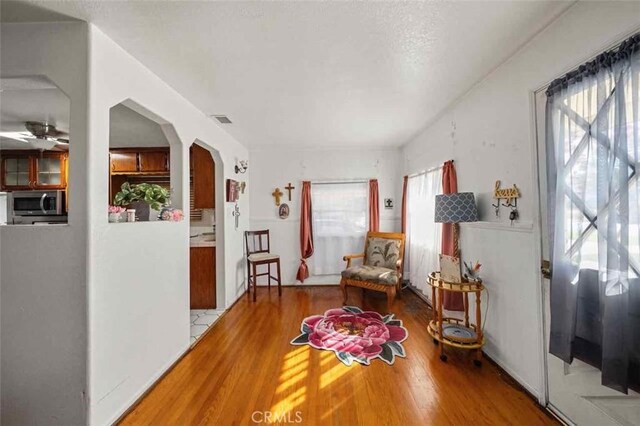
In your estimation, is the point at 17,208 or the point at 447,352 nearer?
the point at 447,352

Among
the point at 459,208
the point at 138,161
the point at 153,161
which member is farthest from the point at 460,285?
the point at 138,161

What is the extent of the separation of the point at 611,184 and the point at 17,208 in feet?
16.8

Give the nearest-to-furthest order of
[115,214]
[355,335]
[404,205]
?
[115,214] → [355,335] → [404,205]

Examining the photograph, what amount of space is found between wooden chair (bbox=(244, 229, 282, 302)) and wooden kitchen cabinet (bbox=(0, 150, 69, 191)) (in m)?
2.69

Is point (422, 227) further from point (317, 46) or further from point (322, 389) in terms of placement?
point (317, 46)

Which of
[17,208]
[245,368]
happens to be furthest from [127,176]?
[245,368]

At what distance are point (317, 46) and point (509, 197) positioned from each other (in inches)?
68.5

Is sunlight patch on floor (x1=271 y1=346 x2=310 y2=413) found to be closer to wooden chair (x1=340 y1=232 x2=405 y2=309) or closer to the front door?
wooden chair (x1=340 y1=232 x2=405 y2=309)

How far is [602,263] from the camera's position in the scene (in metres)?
1.12

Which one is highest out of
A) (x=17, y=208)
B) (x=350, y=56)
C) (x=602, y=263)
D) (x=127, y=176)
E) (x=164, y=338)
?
(x=350, y=56)

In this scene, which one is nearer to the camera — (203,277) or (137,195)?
(137,195)

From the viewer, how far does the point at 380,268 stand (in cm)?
346

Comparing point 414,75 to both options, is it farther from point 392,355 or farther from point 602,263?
point 392,355

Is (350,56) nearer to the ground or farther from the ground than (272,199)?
farther from the ground
